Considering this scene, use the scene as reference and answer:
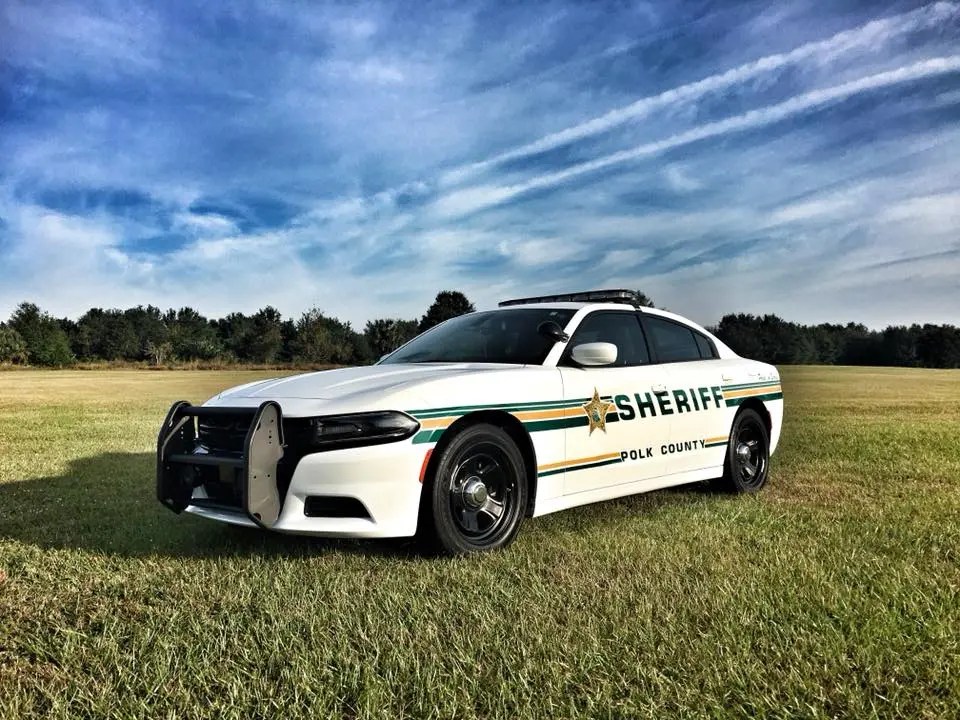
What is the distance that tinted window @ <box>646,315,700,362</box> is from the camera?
617 cm

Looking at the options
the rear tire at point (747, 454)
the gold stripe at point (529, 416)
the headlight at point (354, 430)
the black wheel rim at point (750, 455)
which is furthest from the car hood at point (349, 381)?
the black wheel rim at point (750, 455)

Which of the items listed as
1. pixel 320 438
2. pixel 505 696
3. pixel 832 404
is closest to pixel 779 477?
pixel 320 438

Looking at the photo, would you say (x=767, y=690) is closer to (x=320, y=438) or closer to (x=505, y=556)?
(x=505, y=556)

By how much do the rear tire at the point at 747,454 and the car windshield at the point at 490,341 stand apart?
2.07 metres

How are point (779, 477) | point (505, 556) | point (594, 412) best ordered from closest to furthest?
point (505, 556) < point (594, 412) < point (779, 477)

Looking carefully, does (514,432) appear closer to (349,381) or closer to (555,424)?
(555,424)

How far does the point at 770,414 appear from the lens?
705 centimetres

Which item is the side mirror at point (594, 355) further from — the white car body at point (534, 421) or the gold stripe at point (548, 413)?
the gold stripe at point (548, 413)

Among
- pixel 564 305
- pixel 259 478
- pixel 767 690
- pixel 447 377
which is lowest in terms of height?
pixel 767 690

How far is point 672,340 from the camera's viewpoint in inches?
251

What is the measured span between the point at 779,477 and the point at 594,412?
11.0ft

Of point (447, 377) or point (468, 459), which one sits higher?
point (447, 377)

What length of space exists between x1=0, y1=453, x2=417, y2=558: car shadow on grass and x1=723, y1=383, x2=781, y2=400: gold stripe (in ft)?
10.7

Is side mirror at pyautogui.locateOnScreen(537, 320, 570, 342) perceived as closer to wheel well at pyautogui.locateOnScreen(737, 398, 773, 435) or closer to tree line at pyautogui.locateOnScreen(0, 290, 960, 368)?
wheel well at pyautogui.locateOnScreen(737, 398, 773, 435)
